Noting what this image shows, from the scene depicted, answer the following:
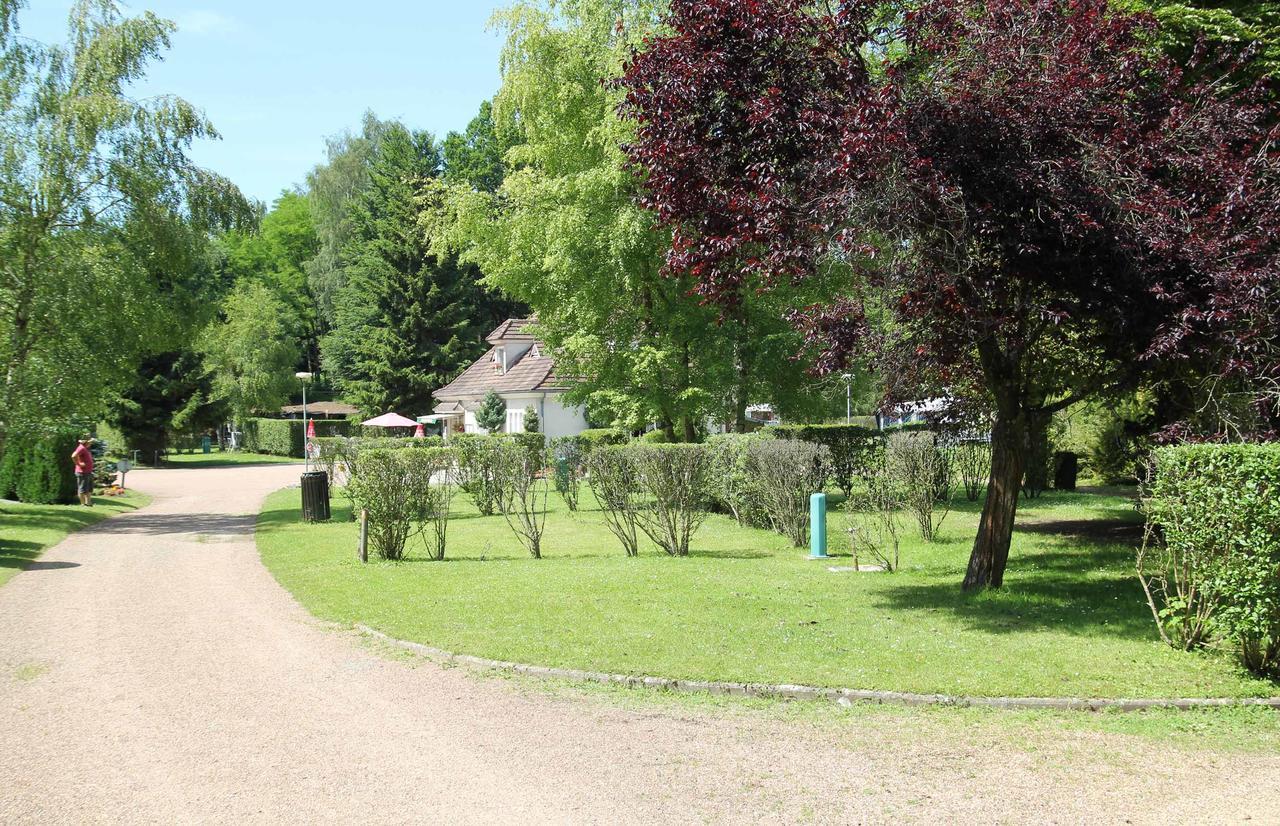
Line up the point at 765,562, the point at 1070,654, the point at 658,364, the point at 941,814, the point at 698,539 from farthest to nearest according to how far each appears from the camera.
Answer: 1. the point at 658,364
2. the point at 698,539
3. the point at 765,562
4. the point at 1070,654
5. the point at 941,814

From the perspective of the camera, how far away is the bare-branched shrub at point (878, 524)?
13672mm

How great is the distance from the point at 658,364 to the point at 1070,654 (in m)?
16.1

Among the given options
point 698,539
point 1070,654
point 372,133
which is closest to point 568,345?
point 698,539

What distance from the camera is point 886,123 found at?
879cm

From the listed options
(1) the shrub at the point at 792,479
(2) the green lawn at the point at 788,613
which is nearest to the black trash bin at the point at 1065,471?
(2) the green lawn at the point at 788,613

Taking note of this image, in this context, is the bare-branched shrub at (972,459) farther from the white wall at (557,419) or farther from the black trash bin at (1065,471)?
the white wall at (557,419)

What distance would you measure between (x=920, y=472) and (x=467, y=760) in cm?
1189

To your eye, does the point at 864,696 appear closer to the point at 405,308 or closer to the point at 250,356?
the point at 405,308

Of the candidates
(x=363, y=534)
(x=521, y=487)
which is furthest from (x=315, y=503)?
(x=363, y=534)

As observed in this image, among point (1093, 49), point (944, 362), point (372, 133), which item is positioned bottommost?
point (944, 362)

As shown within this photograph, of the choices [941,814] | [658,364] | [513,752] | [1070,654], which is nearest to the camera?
[941,814]

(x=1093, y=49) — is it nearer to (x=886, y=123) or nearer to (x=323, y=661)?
(x=886, y=123)

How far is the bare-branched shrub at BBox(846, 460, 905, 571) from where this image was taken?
44.9 ft

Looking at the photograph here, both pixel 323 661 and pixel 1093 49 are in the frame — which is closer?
pixel 323 661
